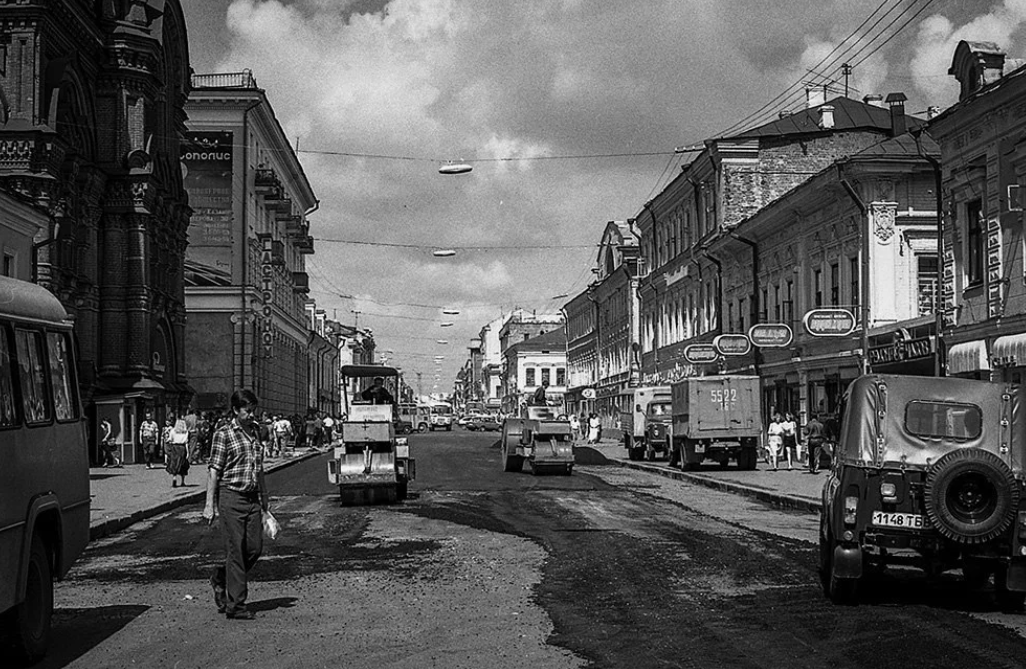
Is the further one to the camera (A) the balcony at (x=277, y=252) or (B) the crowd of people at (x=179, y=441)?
(A) the balcony at (x=277, y=252)

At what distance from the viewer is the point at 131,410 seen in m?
41.4

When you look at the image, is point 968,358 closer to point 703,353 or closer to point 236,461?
point 703,353

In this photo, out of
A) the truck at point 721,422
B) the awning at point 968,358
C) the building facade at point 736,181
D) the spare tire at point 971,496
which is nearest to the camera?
the spare tire at point 971,496

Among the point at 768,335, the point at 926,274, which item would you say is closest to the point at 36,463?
the point at 768,335

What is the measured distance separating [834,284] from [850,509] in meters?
30.4

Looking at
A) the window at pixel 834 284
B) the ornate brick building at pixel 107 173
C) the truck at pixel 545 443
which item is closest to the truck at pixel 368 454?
Answer: the truck at pixel 545 443

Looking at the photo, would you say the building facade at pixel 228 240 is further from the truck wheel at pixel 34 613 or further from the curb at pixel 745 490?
the truck wheel at pixel 34 613

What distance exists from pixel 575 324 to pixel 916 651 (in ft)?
325

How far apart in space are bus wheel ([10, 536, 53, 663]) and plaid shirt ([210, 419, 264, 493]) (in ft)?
5.80

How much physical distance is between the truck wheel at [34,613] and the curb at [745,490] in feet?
48.7

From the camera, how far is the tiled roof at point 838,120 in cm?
5391

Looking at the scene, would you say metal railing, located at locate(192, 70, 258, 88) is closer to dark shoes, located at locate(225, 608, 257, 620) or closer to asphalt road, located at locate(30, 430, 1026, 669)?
asphalt road, located at locate(30, 430, 1026, 669)

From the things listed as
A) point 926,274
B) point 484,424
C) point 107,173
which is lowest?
point 484,424

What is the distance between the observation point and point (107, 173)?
42312 millimetres
